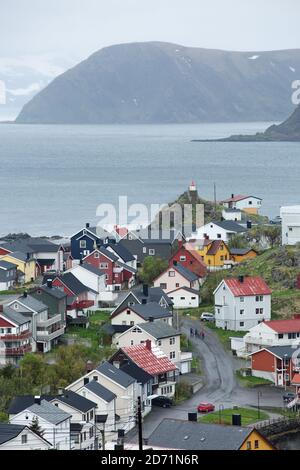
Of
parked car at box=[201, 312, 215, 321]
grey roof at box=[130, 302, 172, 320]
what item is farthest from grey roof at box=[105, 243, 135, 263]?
grey roof at box=[130, 302, 172, 320]

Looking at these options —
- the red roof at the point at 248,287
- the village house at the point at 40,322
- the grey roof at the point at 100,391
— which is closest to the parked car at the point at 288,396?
the grey roof at the point at 100,391

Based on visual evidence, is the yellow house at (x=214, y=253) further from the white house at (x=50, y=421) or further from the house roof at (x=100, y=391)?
the white house at (x=50, y=421)

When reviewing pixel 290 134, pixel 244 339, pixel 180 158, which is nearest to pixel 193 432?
pixel 244 339

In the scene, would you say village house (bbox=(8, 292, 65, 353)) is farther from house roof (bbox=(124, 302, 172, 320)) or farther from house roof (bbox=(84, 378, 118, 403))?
house roof (bbox=(84, 378, 118, 403))

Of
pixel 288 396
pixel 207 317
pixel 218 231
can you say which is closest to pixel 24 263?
pixel 218 231

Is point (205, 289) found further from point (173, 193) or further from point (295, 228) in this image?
point (173, 193)
